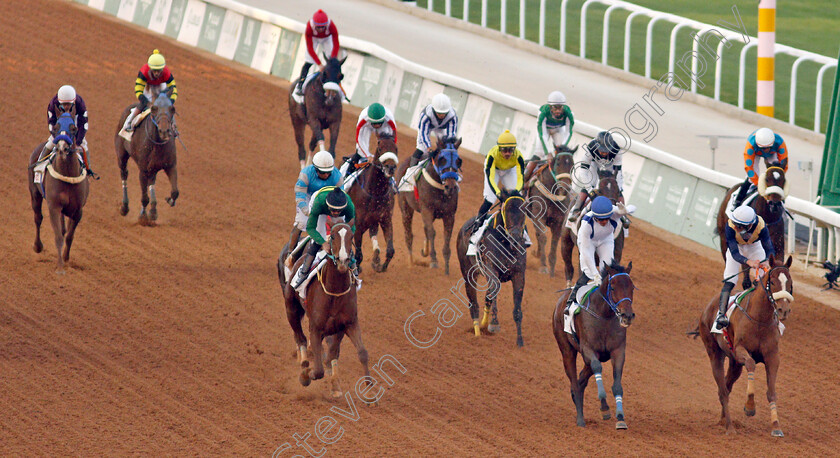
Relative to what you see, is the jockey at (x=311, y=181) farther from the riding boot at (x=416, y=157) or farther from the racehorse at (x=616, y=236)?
the riding boot at (x=416, y=157)

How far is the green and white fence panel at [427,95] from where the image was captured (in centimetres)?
1858

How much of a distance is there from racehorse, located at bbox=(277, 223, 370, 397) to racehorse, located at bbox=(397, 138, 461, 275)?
3792mm

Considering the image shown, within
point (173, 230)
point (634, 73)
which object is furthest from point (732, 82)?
point (173, 230)

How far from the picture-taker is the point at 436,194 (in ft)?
54.9

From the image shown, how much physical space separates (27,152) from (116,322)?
8409mm

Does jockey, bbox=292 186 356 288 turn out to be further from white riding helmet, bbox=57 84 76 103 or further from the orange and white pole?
the orange and white pole

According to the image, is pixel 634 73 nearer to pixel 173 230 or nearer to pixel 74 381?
pixel 173 230

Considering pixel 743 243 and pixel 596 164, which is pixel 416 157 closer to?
pixel 596 164

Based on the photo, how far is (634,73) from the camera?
28094 millimetres

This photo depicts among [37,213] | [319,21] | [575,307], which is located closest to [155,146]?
[37,213]

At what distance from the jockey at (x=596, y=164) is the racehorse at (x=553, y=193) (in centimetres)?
103

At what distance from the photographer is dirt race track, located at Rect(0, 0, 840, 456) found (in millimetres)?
11961

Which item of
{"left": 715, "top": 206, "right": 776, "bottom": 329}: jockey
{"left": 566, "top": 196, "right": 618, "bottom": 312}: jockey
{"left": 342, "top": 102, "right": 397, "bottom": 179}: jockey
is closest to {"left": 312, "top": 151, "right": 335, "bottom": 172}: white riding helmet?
{"left": 342, "top": 102, "right": 397, "bottom": 179}: jockey

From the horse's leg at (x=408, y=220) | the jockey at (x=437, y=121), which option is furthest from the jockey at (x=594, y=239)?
the horse's leg at (x=408, y=220)
